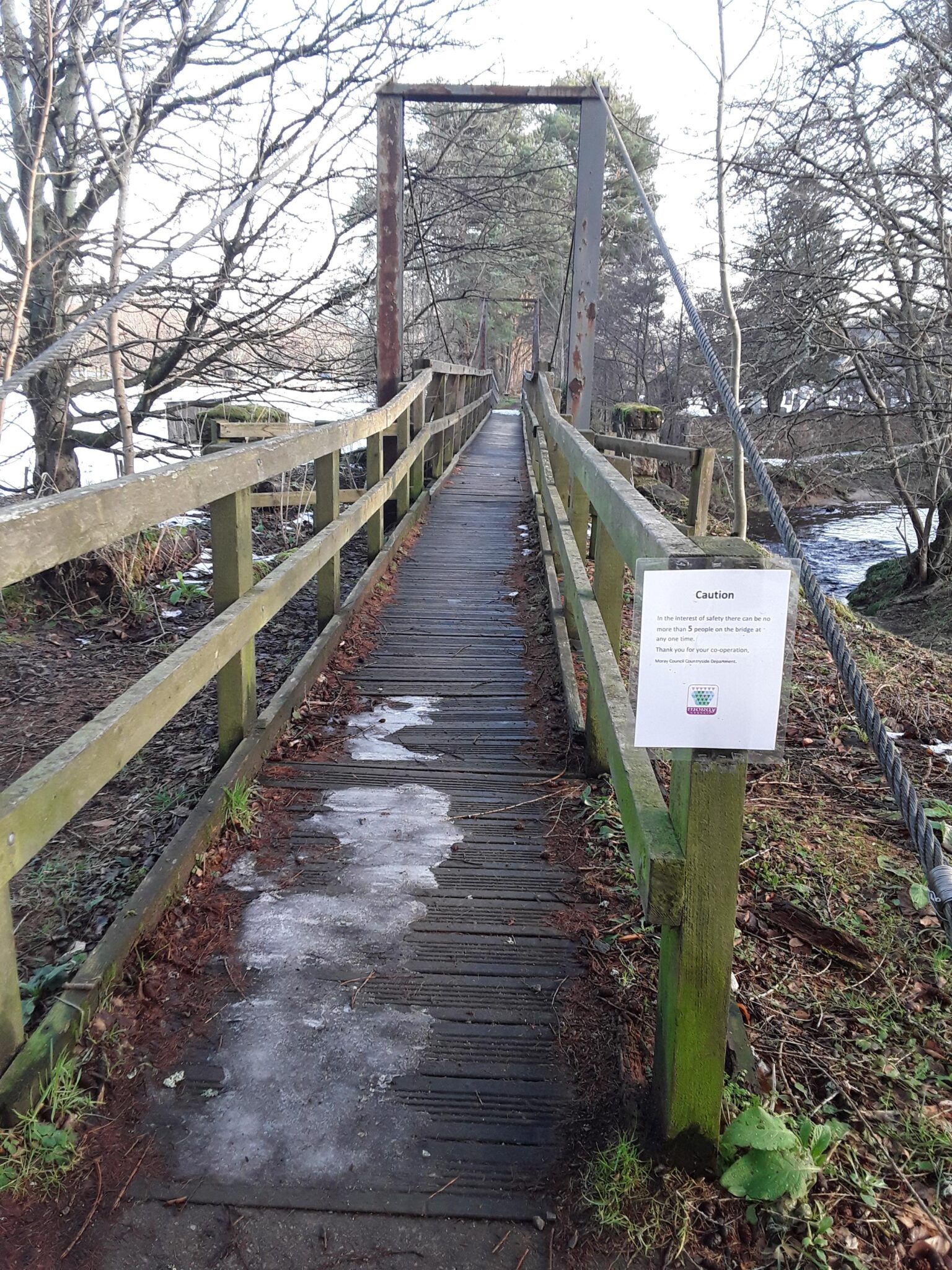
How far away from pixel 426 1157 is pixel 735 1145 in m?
0.56

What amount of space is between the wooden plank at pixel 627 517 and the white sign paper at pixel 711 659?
7 cm

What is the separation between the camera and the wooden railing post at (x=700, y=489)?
5578mm

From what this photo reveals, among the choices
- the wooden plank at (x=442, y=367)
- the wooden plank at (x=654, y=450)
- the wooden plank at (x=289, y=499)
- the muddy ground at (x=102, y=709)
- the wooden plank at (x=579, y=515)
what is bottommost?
the muddy ground at (x=102, y=709)

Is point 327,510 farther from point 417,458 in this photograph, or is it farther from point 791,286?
point 791,286

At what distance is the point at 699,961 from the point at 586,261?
731 cm

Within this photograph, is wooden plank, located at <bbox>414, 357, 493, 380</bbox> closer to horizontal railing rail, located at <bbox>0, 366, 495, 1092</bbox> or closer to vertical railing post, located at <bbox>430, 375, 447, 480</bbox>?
vertical railing post, located at <bbox>430, 375, 447, 480</bbox>

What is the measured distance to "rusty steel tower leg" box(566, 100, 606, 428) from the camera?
7.71 meters

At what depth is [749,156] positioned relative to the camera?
8562 millimetres

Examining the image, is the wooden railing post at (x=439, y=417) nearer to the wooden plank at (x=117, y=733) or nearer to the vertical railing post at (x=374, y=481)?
the vertical railing post at (x=374, y=481)

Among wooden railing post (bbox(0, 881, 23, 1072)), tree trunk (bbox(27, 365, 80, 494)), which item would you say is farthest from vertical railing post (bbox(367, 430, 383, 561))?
wooden railing post (bbox(0, 881, 23, 1072))

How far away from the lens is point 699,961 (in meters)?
1.56

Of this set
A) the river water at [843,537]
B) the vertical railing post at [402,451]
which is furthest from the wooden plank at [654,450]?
the river water at [843,537]

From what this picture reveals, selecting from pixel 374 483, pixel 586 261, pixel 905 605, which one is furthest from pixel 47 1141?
pixel 905 605

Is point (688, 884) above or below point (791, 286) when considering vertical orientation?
below
